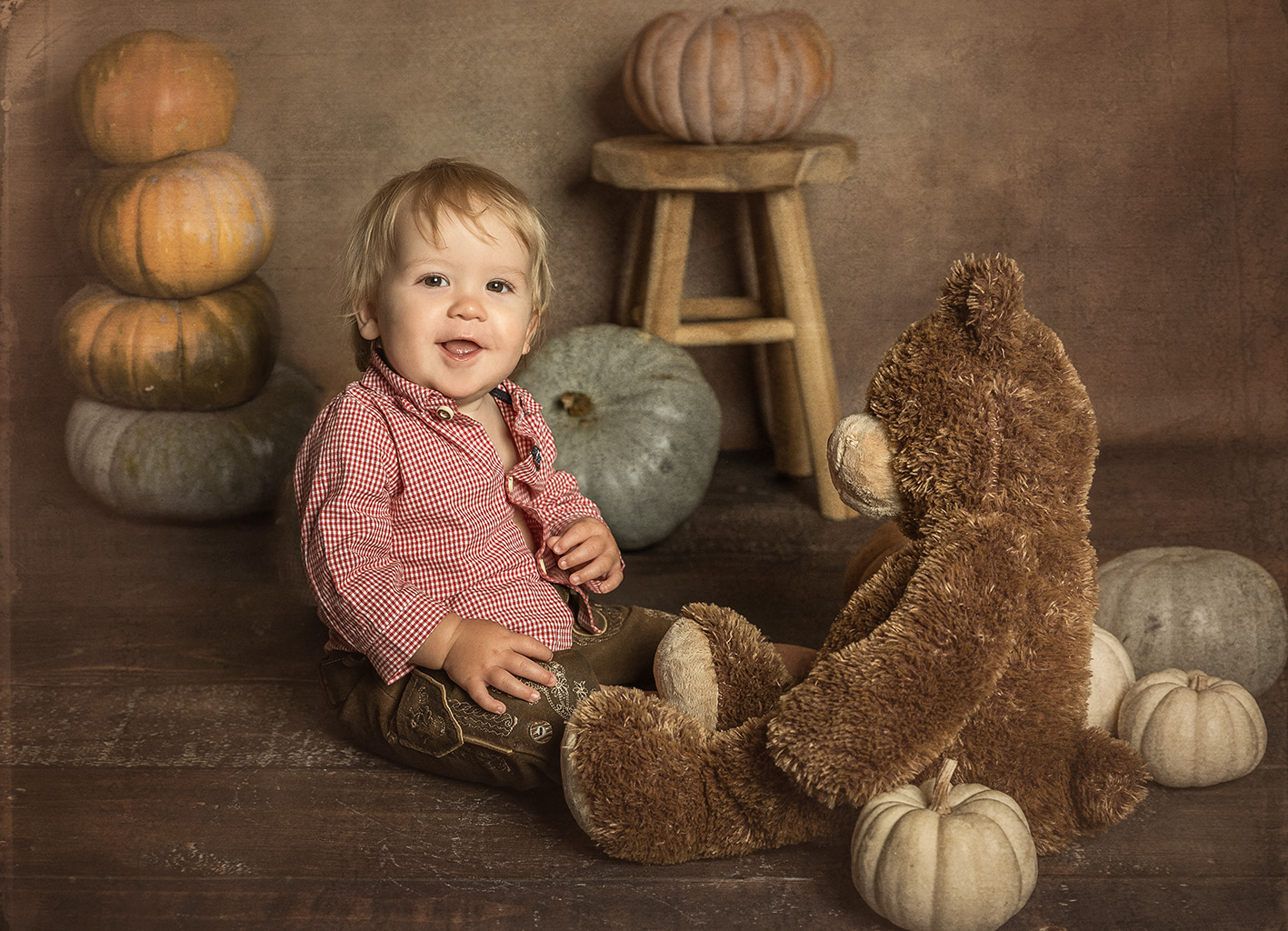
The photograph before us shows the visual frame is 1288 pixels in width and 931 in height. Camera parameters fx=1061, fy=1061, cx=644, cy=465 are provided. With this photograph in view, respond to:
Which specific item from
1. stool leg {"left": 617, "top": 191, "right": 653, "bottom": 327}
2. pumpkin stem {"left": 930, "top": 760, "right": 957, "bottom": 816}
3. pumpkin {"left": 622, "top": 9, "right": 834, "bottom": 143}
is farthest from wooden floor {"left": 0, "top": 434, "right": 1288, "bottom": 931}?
pumpkin {"left": 622, "top": 9, "right": 834, "bottom": 143}

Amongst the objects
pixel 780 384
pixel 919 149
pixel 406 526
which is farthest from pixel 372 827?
pixel 919 149

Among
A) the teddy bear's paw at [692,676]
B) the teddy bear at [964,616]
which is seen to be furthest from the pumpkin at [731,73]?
the teddy bear's paw at [692,676]

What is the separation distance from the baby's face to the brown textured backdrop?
78 centimetres

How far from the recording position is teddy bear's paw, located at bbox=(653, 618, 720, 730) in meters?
0.97

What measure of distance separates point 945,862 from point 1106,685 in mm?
372

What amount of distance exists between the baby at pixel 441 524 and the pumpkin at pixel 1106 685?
465mm

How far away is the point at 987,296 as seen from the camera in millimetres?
853

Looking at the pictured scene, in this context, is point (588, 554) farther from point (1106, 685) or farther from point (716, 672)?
point (1106, 685)

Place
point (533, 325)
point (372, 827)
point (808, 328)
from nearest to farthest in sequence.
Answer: point (372, 827) → point (533, 325) → point (808, 328)

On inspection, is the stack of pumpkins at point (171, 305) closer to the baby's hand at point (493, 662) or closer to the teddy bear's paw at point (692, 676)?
the baby's hand at point (493, 662)

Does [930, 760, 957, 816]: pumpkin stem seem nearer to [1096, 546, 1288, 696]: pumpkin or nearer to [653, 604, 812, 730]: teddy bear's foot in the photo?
[653, 604, 812, 730]: teddy bear's foot

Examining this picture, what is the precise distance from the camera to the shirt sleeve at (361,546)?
1.00 meters

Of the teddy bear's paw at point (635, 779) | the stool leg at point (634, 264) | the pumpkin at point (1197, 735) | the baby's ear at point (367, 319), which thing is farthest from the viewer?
the stool leg at point (634, 264)

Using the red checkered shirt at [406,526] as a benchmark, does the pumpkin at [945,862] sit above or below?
below
